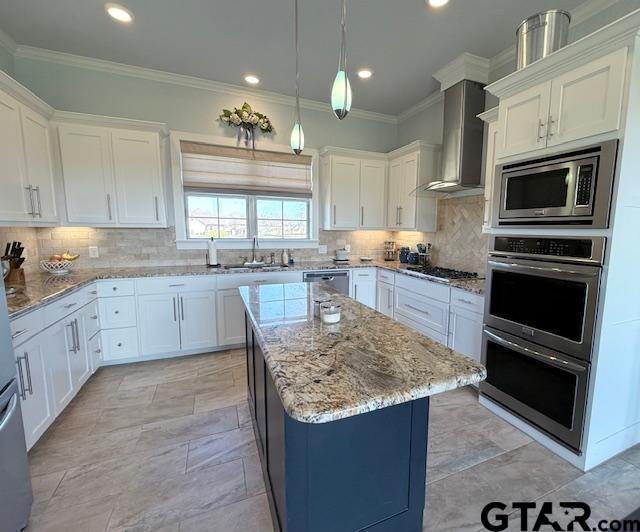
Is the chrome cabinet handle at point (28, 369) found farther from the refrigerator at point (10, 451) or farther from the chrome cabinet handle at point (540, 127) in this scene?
the chrome cabinet handle at point (540, 127)

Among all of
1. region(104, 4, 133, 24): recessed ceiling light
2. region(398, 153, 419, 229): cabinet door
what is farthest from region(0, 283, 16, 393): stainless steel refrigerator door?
region(398, 153, 419, 229): cabinet door

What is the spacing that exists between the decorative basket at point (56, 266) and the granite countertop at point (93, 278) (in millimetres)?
56

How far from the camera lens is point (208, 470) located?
177 cm


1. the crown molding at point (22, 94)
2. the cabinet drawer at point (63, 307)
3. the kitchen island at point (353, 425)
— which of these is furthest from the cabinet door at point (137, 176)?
the kitchen island at point (353, 425)

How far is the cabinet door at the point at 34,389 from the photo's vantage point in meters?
1.73

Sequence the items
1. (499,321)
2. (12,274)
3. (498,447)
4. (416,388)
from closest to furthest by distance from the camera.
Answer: (416,388)
(498,447)
(499,321)
(12,274)

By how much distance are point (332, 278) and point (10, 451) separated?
2983 mm

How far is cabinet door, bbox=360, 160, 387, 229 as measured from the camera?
4.11 m

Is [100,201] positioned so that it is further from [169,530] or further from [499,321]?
[499,321]

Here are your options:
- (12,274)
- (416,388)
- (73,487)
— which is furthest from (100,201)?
(416,388)

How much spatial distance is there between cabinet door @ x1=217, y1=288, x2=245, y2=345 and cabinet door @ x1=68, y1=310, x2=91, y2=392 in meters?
1.19

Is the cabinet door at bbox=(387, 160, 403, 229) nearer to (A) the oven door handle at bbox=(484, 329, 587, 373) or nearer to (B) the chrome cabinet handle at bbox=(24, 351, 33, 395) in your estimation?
(A) the oven door handle at bbox=(484, 329, 587, 373)

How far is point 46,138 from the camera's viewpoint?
9.07ft

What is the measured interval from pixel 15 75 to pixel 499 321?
4964 millimetres
